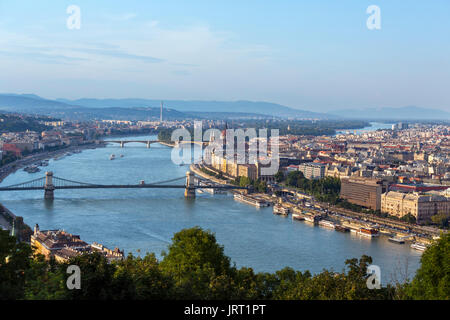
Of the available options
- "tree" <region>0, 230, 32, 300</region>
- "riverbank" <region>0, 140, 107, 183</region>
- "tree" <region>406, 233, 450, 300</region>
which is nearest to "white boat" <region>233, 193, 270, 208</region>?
"riverbank" <region>0, 140, 107, 183</region>

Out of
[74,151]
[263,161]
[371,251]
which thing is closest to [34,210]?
[371,251]

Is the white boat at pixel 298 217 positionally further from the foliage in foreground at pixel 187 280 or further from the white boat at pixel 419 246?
the foliage in foreground at pixel 187 280

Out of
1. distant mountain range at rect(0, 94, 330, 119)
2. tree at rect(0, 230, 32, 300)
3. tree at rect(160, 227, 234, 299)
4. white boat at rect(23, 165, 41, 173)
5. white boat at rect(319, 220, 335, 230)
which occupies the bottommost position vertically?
white boat at rect(319, 220, 335, 230)

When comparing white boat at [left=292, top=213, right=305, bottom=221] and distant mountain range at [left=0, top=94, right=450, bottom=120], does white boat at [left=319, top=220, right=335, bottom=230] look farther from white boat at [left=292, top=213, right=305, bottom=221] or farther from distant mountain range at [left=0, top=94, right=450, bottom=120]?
distant mountain range at [left=0, top=94, right=450, bottom=120]
